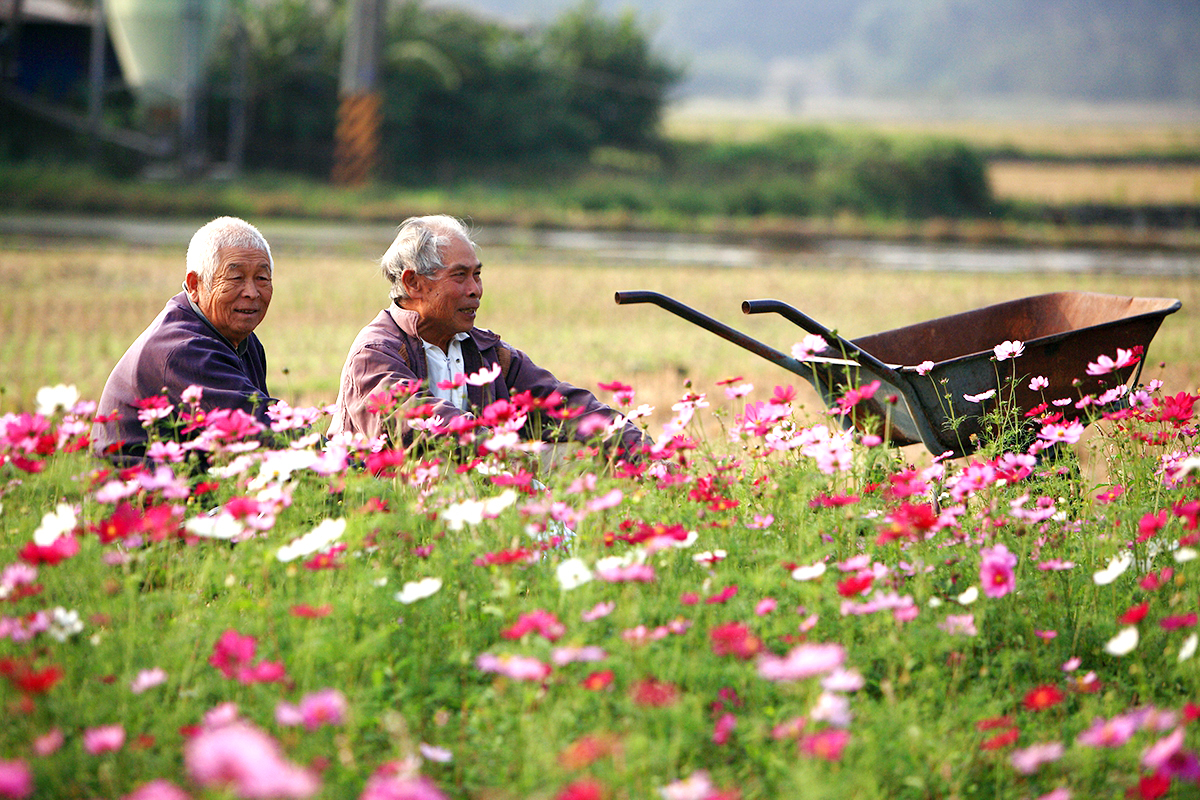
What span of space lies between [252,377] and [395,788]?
2.44 metres

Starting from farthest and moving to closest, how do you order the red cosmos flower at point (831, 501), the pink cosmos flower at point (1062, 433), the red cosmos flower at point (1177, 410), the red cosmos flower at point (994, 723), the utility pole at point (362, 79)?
the utility pole at point (362, 79), the red cosmos flower at point (1177, 410), the pink cosmos flower at point (1062, 433), the red cosmos flower at point (831, 501), the red cosmos flower at point (994, 723)

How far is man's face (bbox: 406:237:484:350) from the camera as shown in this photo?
10.8ft

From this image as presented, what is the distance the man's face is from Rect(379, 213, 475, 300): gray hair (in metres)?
0.02

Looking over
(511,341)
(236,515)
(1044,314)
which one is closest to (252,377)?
(236,515)

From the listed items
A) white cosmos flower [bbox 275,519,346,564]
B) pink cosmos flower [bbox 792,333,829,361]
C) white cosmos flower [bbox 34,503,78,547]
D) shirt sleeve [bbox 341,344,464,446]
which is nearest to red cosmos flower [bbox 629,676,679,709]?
white cosmos flower [bbox 275,519,346,564]

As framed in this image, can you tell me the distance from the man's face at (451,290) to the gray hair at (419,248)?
0.02m

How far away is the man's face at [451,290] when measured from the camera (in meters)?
3.29

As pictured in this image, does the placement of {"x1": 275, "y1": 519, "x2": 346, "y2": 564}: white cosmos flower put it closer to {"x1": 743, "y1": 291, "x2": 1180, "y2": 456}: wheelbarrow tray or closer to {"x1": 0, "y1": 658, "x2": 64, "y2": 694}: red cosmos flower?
{"x1": 0, "y1": 658, "x2": 64, "y2": 694}: red cosmos flower

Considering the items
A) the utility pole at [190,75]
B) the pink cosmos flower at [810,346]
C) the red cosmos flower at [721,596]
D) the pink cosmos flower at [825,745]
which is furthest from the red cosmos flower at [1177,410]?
the utility pole at [190,75]

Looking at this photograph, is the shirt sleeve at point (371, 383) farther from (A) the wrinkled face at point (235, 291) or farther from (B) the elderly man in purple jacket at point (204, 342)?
(A) the wrinkled face at point (235, 291)

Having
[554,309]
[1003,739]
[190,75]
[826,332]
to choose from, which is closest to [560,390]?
[826,332]

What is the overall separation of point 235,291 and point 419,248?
1.80ft

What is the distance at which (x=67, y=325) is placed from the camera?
834 centimetres

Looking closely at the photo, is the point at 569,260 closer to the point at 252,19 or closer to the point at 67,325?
the point at 67,325
